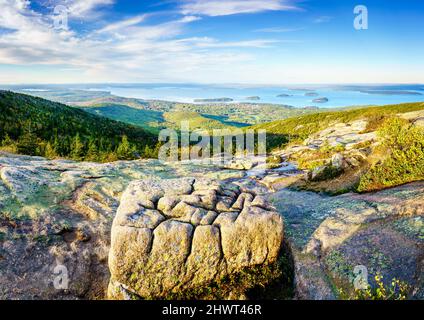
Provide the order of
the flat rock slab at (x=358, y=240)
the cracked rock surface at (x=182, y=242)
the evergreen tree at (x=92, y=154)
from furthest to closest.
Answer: the evergreen tree at (x=92, y=154) < the flat rock slab at (x=358, y=240) < the cracked rock surface at (x=182, y=242)

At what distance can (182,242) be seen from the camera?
33.6ft

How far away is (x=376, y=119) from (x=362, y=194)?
62.7 meters

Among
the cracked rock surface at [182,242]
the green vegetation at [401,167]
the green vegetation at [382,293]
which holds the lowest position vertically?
the green vegetation at [382,293]

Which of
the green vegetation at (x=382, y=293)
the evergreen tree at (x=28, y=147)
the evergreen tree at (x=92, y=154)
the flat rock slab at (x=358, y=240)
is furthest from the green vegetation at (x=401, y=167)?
the evergreen tree at (x=28, y=147)

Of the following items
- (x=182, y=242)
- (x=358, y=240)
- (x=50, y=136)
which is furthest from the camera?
(x=50, y=136)

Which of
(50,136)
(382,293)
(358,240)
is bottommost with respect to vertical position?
(382,293)

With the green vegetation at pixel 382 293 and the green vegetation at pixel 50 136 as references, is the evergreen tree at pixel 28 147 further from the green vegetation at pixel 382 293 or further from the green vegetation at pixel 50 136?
the green vegetation at pixel 382 293

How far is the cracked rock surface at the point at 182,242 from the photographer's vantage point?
394 inches

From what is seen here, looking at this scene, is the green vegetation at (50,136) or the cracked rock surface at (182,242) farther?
the green vegetation at (50,136)

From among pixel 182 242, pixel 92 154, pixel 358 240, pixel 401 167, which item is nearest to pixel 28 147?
pixel 92 154

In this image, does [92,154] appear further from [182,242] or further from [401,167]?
[401,167]

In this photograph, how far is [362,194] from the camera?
56.5ft

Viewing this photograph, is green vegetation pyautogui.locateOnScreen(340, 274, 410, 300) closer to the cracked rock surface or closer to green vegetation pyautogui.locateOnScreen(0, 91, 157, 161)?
the cracked rock surface

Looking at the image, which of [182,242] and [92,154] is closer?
[182,242]
